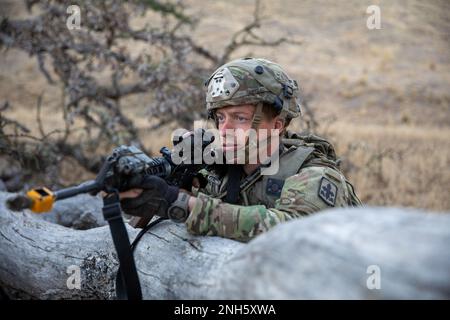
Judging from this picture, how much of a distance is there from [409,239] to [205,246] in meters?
1.16

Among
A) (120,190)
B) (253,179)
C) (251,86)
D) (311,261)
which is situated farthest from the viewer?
(253,179)

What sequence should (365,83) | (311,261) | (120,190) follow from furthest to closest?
1. (365,83)
2. (120,190)
3. (311,261)

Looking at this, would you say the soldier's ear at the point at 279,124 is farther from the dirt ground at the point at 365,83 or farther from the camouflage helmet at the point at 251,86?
the dirt ground at the point at 365,83

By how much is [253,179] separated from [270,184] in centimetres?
14

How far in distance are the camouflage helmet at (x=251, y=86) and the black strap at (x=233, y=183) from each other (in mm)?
388

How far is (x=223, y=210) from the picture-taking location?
8.33 ft

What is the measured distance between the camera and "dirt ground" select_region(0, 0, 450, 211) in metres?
A: 7.95

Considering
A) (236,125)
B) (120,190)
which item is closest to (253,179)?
(236,125)

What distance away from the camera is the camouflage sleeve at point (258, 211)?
2508mm

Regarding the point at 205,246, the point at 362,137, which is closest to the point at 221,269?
the point at 205,246

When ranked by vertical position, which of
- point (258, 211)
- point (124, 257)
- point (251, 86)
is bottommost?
point (124, 257)

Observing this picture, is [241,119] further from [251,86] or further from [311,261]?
[311,261]

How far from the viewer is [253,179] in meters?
3.02

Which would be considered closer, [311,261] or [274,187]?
[311,261]
